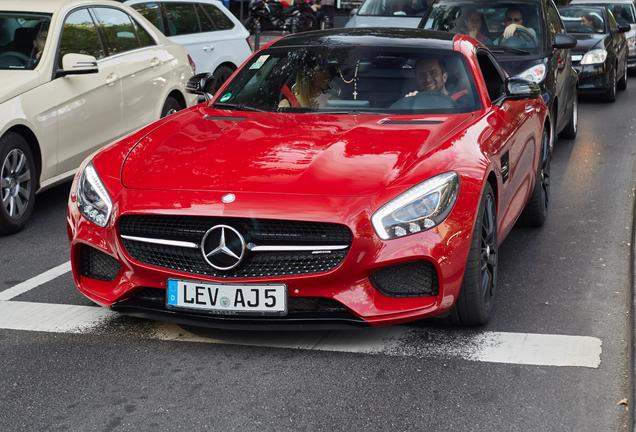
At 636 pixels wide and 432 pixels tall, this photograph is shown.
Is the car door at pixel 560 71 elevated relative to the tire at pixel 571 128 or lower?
elevated

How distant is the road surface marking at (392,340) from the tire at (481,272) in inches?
4.4

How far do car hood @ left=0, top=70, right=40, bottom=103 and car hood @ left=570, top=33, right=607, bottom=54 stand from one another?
990 centimetres

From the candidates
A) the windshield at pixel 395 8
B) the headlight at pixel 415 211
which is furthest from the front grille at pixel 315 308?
→ the windshield at pixel 395 8

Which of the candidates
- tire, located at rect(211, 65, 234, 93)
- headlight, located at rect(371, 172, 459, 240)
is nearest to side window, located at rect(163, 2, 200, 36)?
tire, located at rect(211, 65, 234, 93)

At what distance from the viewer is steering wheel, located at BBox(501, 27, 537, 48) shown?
11.3 m

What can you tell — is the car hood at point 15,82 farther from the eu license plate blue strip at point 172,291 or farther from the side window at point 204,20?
the side window at point 204,20

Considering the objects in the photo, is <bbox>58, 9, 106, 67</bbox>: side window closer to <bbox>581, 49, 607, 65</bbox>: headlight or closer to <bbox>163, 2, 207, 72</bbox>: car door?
<bbox>163, 2, 207, 72</bbox>: car door

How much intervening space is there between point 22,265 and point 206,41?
6742mm

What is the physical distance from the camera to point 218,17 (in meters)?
13.9

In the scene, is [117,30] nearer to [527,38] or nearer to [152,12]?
[152,12]

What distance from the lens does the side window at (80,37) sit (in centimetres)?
878

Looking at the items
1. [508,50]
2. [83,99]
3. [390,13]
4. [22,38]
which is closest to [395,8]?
[390,13]

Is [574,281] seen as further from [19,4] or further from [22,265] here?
[19,4]

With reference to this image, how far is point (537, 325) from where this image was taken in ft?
18.5
